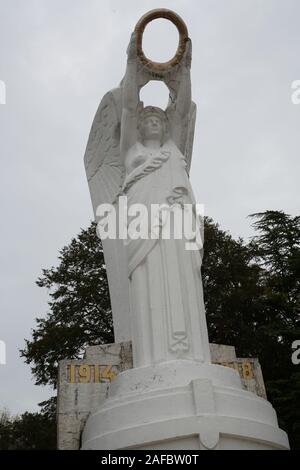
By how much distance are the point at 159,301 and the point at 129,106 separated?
2735 millimetres

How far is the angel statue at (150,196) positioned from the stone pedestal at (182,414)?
0.99 ft

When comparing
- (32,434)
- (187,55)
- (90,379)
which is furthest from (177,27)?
(32,434)

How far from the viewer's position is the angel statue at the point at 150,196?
202 inches

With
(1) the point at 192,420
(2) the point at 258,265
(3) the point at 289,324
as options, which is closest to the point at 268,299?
(3) the point at 289,324

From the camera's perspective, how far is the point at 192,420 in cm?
418

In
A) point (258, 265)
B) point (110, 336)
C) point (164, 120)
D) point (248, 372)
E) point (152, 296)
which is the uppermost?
point (258, 265)

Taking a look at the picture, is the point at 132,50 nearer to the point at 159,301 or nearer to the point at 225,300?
the point at 159,301

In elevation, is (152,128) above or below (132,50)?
below

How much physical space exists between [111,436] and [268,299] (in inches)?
495

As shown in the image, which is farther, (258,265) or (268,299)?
(258,265)

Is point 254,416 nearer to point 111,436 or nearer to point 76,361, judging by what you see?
point 111,436

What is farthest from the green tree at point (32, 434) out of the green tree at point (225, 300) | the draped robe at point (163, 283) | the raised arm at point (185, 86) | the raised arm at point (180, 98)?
the raised arm at point (185, 86)

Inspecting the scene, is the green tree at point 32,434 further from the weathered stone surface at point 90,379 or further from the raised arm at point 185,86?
the raised arm at point 185,86

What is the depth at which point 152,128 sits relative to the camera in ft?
21.7
